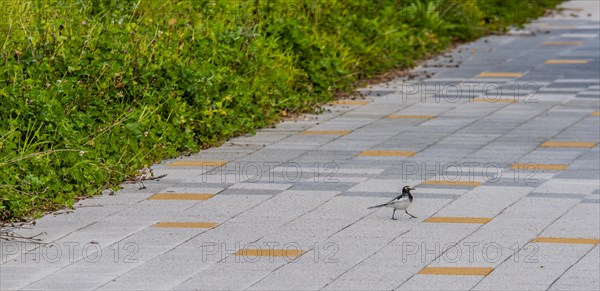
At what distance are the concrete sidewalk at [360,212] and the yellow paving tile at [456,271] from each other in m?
0.01

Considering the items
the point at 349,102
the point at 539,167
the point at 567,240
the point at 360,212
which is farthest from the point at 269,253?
the point at 349,102

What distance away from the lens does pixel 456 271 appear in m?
7.51

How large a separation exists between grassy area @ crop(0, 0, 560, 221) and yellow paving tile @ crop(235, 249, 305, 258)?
1.69 meters

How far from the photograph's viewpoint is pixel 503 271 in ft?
24.6

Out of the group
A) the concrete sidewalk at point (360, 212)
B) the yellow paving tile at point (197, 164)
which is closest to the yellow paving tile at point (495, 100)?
the concrete sidewalk at point (360, 212)

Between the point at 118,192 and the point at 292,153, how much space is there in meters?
2.20

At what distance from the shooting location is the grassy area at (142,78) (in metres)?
9.62

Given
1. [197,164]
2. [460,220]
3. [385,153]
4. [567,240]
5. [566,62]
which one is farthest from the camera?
[566,62]

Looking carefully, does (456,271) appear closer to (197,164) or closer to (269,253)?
(269,253)

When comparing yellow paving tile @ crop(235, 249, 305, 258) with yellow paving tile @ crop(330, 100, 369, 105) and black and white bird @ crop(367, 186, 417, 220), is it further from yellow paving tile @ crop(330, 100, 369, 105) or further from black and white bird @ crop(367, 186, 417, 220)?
yellow paving tile @ crop(330, 100, 369, 105)

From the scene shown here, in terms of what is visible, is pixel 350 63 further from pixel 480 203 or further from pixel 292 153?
pixel 480 203

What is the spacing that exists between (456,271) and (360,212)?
1741mm

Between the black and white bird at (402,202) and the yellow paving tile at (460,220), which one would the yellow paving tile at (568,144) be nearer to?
the yellow paving tile at (460,220)

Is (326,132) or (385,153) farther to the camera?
(326,132)
